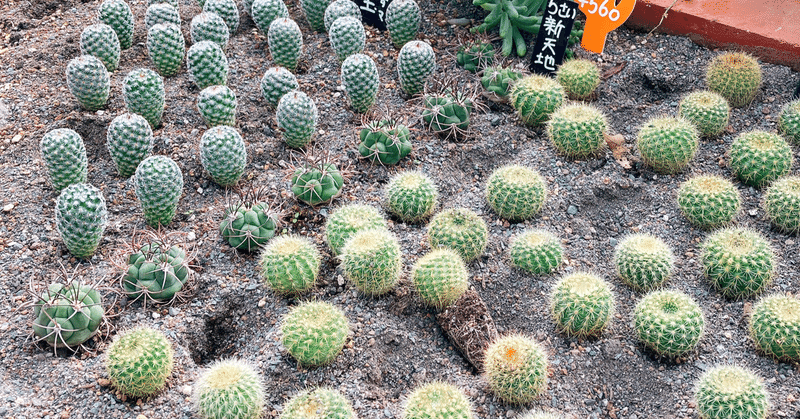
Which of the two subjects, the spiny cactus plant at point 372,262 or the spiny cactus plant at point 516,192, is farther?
the spiny cactus plant at point 516,192

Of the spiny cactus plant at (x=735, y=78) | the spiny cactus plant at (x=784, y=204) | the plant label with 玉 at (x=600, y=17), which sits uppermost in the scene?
the plant label with 玉 at (x=600, y=17)

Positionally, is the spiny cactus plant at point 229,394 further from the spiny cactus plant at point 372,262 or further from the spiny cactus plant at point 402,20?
the spiny cactus plant at point 402,20

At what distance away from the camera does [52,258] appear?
163 inches

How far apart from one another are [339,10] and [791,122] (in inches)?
138

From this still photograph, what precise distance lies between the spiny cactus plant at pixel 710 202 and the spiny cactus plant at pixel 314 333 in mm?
2301

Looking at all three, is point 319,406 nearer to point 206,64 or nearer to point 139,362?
point 139,362

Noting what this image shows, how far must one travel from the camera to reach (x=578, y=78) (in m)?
5.27

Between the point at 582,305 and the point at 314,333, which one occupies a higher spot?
the point at 582,305

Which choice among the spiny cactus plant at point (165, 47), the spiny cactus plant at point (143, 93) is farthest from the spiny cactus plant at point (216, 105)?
the spiny cactus plant at point (165, 47)

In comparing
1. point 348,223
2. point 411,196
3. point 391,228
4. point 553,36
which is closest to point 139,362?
point 348,223

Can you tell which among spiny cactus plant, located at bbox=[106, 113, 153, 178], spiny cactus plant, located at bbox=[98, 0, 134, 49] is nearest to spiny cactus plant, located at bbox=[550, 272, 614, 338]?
spiny cactus plant, located at bbox=[106, 113, 153, 178]

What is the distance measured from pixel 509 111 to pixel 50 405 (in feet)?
11.8

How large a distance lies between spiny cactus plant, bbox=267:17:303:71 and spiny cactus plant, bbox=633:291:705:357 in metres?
3.27

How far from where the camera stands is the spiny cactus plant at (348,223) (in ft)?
13.3
